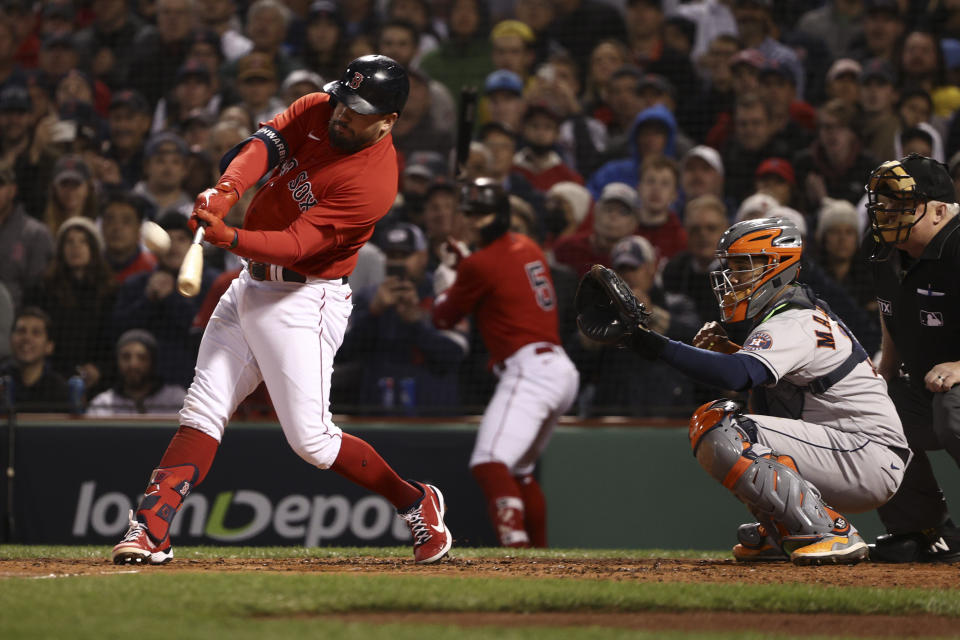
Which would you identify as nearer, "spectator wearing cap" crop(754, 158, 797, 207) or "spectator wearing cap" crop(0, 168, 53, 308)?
"spectator wearing cap" crop(754, 158, 797, 207)

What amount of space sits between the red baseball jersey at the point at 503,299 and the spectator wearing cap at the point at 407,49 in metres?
3.05

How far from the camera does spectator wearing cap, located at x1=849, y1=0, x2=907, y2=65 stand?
9.95m

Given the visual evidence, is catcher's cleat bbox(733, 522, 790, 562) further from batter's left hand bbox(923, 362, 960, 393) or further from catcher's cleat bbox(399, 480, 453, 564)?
catcher's cleat bbox(399, 480, 453, 564)

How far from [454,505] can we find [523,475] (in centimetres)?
61

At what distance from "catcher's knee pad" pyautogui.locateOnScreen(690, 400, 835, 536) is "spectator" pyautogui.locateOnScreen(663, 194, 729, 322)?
10.9 feet

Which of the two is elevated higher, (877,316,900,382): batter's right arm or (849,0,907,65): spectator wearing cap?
(849,0,907,65): spectator wearing cap

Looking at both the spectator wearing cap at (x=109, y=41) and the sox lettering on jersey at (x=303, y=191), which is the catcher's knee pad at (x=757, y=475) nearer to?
the sox lettering on jersey at (x=303, y=191)

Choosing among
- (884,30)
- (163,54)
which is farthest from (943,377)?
(163,54)

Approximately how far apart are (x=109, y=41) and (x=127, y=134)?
1.85 m

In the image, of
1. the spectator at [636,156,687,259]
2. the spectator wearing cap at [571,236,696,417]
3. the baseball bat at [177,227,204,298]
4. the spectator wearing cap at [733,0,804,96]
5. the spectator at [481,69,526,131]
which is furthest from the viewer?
the spectator at [481,69,526,131]

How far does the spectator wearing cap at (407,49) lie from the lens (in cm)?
1039

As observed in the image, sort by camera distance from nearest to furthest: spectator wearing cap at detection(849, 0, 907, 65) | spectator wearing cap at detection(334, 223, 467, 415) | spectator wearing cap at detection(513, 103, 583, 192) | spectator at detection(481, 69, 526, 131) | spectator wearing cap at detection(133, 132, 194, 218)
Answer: spectator wearing cap at detection(334, 223, 467, 415)
spectator wearing cap at detection(513, 103, 583, 192)
spectator wearing cap at detection(133, 132, 194, 218)
spectator wearing cap at detection(849, 0, 907, 65)
spectator at detection(481, 69, 526, 131)

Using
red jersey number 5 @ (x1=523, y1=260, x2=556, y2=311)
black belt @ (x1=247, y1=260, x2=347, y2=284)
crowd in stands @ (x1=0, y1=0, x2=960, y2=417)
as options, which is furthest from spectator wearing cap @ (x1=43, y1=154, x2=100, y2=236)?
black belt @ (x1=247, y1=260, x2=347, y2=284)

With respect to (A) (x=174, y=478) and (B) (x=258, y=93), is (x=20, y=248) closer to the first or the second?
(B) (x=258, y=93)
